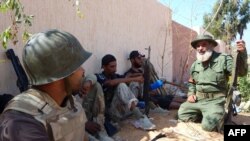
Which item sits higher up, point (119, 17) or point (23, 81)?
point (119, 17)

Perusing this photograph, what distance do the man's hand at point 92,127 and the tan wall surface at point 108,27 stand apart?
0.87 meters

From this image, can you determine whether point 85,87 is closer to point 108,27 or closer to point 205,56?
point 108,27

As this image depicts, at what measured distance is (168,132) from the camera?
14.7ft

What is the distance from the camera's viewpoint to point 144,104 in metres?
5.14

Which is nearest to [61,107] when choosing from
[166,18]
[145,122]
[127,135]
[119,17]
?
[127,135]

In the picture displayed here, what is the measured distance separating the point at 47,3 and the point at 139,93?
209cm

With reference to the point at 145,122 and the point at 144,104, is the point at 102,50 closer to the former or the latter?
the point at 144,104

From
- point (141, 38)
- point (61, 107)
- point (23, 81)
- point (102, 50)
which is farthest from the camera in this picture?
point (141, 38)

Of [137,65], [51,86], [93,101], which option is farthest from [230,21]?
[51,86]

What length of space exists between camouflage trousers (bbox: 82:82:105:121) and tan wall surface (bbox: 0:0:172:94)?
85 centimetres

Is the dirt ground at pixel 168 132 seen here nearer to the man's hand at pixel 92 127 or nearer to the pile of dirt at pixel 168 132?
the pile of dirt at pixel 168 132

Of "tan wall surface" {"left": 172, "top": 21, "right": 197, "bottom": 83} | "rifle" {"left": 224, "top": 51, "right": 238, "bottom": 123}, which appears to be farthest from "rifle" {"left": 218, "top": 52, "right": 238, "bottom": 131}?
"tan wall surface" {"left": 172, "top": 21, "right": 197, "bottom": 83}

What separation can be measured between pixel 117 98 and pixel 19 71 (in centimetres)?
148

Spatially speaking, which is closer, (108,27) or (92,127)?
(92,127)
